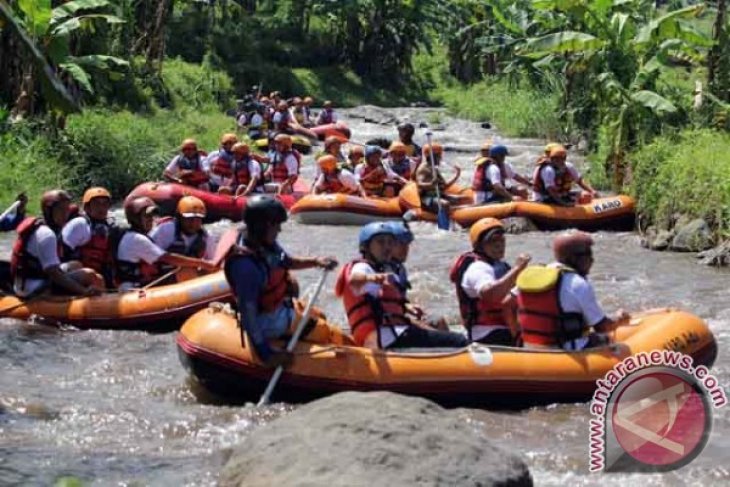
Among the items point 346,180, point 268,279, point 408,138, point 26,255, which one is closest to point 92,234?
point 26,255

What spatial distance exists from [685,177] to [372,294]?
24.7 feet

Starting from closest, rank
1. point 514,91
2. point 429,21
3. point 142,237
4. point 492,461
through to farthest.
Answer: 1. point 492,461
2. point 142,237
3. point 514,91
4. point 429,21

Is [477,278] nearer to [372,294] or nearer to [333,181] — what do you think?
[372,294]

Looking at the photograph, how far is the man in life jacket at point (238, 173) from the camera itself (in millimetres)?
15312

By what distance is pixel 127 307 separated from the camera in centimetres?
894

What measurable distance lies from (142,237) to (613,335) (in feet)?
12.6

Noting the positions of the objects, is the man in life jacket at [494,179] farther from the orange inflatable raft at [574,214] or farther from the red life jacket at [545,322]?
the red life jacket at [545,322]

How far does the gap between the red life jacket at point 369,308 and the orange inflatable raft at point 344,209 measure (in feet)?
26.3

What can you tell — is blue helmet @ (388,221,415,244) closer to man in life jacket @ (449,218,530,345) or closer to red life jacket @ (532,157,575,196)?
man in life jacket @ (449,218,530,345)

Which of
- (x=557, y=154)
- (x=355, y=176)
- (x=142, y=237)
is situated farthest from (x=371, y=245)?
(x=355, y=176)

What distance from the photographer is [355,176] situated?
1575 centimetres

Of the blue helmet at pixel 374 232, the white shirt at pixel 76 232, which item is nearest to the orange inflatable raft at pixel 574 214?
the white shirt at pixel 76 232

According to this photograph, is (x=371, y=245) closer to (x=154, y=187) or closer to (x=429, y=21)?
(x=154, y=187)

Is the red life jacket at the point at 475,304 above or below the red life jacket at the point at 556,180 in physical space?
above
